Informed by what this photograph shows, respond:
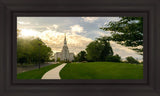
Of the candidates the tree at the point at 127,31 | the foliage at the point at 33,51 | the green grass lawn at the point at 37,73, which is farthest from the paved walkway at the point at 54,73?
the tree at the point at 127,31

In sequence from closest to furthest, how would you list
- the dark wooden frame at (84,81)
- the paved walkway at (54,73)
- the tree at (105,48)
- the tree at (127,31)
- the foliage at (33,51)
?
1. the dark wooden frame at (84,81)
2. the foliage at (33,51)
3. the paved walkway at (54,73)
4. the tree at (105,48)
5. the tree at (127,31)

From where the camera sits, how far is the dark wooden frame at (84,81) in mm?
1286

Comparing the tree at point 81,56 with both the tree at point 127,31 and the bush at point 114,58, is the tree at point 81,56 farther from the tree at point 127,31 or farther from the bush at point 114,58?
the tree at point 127,31

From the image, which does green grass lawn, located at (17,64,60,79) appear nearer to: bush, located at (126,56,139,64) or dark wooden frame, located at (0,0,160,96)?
dark wooden frame, located at (0,0,160,96)

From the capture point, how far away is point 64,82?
1389 mm

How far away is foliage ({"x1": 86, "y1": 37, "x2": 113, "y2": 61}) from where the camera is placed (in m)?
1.80

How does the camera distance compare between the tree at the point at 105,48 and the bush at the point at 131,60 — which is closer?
the bush at the point at 131,60

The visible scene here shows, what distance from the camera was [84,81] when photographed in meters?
1.39

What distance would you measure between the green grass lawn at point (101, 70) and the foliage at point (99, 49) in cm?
10

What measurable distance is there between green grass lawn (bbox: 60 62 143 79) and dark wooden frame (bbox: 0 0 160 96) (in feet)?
1.10

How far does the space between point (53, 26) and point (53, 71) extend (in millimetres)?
744

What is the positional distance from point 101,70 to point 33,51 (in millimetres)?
1193

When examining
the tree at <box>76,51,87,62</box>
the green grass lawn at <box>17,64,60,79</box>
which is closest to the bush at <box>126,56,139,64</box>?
the tree at <box>76,51,87,62</box>
